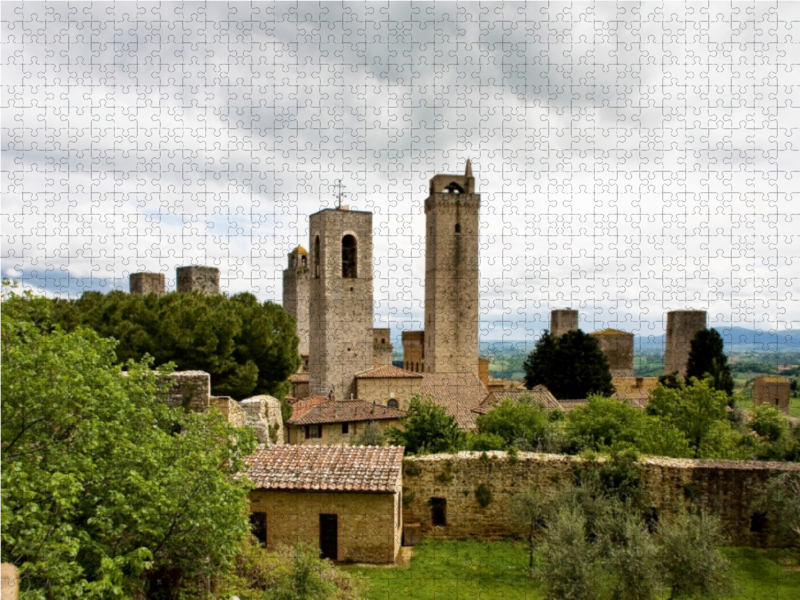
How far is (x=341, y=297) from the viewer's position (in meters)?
35.5

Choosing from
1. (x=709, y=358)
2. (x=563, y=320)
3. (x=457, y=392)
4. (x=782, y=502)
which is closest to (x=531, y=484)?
(x=782, y=502)

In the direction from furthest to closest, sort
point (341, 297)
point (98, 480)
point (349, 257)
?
point (349, 257) < point (341, 297) < point (98, 480)

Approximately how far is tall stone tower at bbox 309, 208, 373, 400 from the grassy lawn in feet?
76.9

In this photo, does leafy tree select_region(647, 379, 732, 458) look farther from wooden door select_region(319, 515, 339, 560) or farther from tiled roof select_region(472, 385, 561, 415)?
wooden door select_region(319, 515, 339, 560)

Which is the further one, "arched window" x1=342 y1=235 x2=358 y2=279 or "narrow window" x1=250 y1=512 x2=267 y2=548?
"arched window" x1=342 y1=235 x2=358 y2=279

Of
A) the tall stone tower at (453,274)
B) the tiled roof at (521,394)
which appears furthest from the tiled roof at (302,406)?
the tall stone tower at (453,274)

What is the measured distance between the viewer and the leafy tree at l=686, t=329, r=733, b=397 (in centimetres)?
3191

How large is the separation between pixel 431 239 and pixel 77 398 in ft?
124

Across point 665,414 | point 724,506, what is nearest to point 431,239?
point 665,414

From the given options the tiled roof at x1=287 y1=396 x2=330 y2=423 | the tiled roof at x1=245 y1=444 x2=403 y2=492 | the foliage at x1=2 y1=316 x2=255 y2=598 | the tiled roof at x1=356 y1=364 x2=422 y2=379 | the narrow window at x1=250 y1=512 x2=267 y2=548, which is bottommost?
the tiled roof at x1=287 y1=396 x2=330 y2=423

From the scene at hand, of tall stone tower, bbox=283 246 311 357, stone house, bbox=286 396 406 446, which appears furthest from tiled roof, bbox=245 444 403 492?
tall stone tower, bbox=283 246 311 357

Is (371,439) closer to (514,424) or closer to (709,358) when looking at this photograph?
(514,424)

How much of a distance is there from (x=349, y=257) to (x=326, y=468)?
25.9m

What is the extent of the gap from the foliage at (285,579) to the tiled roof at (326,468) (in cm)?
187
